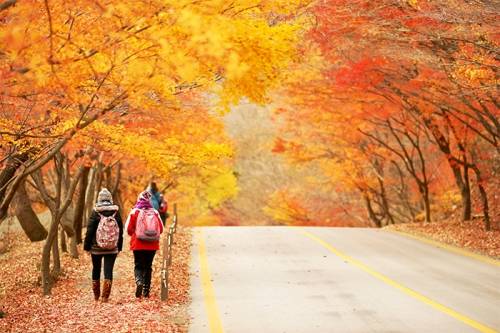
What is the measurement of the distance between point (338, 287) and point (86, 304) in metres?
4.84

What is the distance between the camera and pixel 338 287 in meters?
15.8

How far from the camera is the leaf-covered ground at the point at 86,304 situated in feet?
39.4

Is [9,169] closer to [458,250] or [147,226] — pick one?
[147,226]

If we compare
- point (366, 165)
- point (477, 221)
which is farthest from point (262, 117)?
point (477, 221)

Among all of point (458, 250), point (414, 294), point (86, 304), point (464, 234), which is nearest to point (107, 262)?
point (86, 304)

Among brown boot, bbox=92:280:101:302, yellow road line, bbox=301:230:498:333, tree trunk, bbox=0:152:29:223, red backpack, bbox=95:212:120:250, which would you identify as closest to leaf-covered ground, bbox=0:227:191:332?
brown boot, bbox=92:280:101:302

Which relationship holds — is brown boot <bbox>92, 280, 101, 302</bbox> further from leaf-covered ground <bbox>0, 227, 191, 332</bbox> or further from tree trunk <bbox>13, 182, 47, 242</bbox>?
tree trunk <bbox>13, 182, 47, 242</bbox>

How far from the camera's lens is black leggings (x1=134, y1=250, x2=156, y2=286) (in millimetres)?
13963

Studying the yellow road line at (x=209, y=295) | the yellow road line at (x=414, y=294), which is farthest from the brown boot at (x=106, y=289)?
the yellow road line at (x=414, y=294)

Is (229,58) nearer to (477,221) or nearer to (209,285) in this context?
(209,285)

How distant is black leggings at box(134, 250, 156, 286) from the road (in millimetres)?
958

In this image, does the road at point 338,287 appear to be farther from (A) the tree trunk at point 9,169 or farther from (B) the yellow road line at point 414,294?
(A) the tree trunk at point 9,169

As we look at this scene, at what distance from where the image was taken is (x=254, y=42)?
1032 cm

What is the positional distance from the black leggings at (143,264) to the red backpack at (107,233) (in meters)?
0.44
